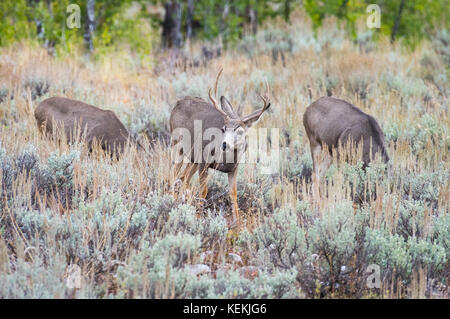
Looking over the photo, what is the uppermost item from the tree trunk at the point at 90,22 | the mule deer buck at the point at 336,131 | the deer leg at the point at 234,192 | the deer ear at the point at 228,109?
the tree trunk at the point at 90,22

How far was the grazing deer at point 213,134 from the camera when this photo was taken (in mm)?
7070

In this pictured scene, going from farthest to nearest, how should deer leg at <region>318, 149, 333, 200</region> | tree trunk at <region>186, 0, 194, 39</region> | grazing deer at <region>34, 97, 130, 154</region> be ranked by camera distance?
1. tree trunk at <region>186, 0, 194, 39</region>
2. grazing deer at <region>34, 97, 130, 154</region>
3. deer leg at <region>318, 149, 333, 200</region>

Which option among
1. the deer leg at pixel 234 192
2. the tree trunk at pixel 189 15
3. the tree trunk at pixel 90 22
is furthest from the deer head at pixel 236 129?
the tree trunk at pixel 189 15

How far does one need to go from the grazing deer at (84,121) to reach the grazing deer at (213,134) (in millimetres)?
1084

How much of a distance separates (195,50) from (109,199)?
11.3 metres

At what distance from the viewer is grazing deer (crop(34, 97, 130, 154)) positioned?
28.6 ft

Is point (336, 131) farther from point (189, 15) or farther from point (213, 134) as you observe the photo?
point (189, 15)

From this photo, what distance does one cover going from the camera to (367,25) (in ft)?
56.6

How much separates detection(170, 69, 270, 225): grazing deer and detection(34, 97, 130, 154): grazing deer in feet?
3.56

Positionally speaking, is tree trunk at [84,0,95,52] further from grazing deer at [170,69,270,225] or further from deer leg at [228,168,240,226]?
deer leg at [228,168,240,226]

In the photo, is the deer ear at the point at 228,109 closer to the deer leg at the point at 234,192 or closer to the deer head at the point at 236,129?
the deer head at the point at 236,129

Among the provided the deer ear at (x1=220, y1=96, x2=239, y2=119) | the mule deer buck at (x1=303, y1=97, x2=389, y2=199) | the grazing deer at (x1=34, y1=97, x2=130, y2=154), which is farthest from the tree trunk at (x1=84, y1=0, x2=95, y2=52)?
the deer ear at (x1=220, y1=96, x2=239, y2=119)

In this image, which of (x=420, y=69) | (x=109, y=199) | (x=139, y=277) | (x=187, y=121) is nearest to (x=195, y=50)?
(x=420, y=69)
